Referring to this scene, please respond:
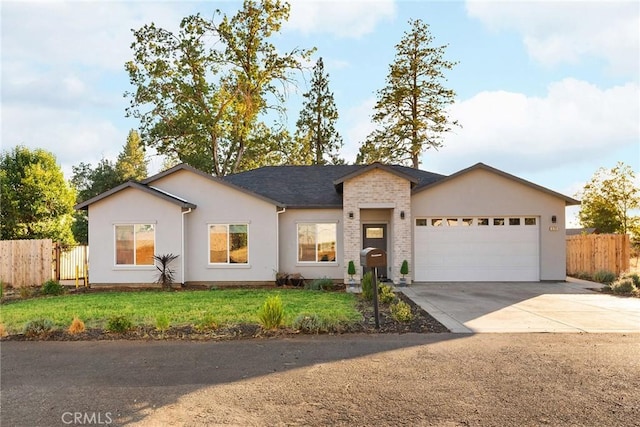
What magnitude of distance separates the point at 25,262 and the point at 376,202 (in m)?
14.5

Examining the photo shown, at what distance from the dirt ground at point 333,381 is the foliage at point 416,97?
23920 millimetres

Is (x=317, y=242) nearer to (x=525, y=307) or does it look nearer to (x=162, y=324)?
(x=525, y=307)

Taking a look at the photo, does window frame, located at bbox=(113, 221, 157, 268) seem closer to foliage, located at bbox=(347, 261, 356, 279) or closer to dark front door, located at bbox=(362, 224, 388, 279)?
foliage, located at bbox=(347, 261, 356, 279)

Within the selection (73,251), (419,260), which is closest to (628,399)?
(419,260)

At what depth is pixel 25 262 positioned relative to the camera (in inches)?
651

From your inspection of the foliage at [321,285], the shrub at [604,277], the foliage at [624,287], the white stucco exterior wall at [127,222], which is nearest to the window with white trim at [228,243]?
the white stucco exterior wall at [127,222]

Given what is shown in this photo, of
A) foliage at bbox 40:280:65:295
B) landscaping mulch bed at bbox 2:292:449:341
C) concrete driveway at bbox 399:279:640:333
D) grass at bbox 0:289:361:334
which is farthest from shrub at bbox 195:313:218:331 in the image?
foliage at bbox 40:280:65:295

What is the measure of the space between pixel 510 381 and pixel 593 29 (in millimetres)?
11593

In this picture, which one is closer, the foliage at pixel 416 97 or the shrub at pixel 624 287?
the shrub at pixel 624 287

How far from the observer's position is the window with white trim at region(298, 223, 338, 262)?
52.0 ft

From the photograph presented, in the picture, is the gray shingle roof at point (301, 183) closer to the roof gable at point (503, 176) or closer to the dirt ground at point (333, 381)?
the roof gable at point (503, 176)

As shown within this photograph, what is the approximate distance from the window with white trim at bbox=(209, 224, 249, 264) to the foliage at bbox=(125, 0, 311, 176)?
45.7 feet

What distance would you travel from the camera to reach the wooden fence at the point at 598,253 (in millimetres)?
16484

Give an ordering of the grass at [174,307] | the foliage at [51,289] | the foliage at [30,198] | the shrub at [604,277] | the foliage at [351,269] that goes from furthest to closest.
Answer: the foliage at [30,198]
the shrub at [604,277]
the foliage at [351,269]
the foliage at [51,289]
the grass at [174,307]
